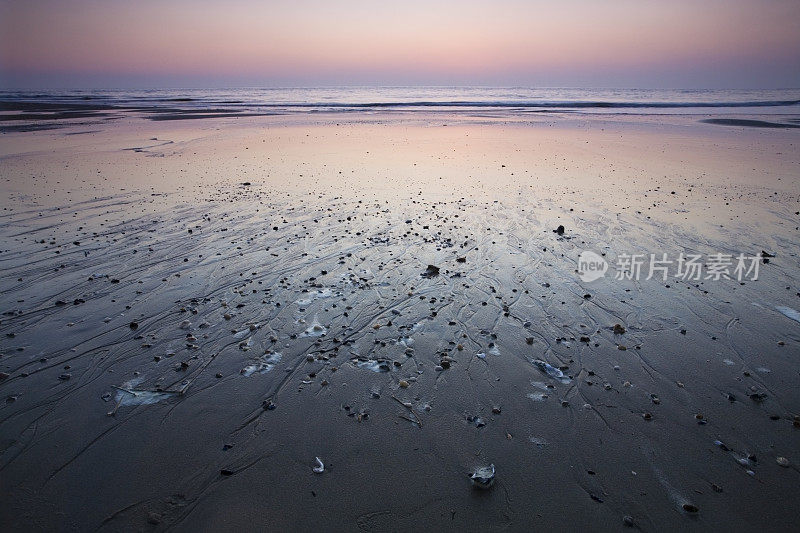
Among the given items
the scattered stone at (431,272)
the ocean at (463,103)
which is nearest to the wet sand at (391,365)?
the scattered stone at (431,272)

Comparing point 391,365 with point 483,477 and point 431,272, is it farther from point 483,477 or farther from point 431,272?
point 431,272

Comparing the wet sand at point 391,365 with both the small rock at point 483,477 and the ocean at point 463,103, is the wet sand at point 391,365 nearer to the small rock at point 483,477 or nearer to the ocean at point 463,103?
the small rock at point 483,477

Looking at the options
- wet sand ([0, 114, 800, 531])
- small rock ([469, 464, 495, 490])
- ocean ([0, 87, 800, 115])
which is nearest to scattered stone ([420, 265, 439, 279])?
wet sand ([0, 114, 800, 531])

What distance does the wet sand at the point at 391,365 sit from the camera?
355 centimetres

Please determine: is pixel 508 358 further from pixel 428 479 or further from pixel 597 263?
pixel 597 263

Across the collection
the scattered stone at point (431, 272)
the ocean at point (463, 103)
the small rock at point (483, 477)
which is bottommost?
the small rock at point (483, 477)

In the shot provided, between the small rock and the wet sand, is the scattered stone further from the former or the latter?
the small rock

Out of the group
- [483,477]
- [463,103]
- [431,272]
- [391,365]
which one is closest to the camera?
[483,477]

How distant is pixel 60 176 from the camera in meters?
14.6

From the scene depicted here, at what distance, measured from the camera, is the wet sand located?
3.55 meters

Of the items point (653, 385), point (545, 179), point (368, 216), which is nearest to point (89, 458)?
point (653, 385)

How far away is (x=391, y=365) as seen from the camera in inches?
208

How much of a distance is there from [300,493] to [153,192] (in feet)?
40.5

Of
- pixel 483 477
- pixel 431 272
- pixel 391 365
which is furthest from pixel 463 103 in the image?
pixel 483 477
